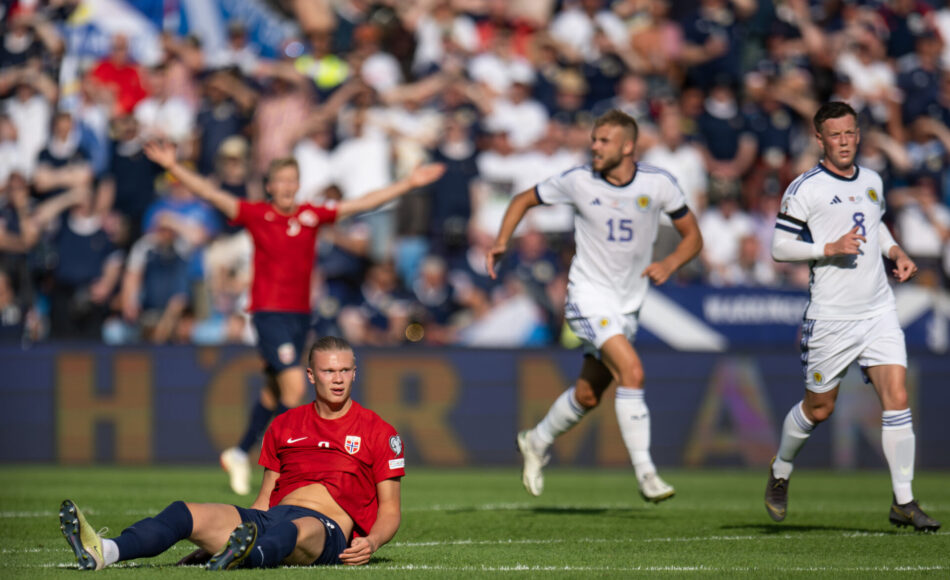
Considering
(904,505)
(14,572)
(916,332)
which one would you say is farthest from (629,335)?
(916,332)

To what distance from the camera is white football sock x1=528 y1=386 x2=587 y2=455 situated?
10.6 metres

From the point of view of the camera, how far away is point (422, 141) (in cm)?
1872

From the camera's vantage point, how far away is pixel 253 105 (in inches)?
748

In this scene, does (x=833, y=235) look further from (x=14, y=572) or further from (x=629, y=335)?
(x=14, y=572)

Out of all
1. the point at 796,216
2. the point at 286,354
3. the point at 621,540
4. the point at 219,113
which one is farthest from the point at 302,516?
the point at 219,113

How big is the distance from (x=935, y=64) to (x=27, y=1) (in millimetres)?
13534

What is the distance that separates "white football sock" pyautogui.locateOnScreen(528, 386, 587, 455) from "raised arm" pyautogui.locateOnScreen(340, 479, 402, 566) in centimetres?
354

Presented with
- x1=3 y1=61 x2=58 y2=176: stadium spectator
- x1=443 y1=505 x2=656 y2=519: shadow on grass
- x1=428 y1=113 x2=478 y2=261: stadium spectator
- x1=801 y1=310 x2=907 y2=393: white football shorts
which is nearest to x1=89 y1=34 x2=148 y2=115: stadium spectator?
x1=3 y1=61 x2=58 y2=176: stadium spectator

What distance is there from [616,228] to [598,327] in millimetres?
766

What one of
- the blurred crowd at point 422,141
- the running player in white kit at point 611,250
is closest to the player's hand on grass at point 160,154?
the running player in white kit at point 611,250

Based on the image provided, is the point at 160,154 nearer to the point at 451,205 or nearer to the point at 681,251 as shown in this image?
the point at 681,251

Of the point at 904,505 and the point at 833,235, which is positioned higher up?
the point at 833,235

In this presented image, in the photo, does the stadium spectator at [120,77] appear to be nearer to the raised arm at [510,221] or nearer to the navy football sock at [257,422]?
the navy football sock at [257,422]

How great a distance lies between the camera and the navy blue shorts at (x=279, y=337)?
11836 mm
